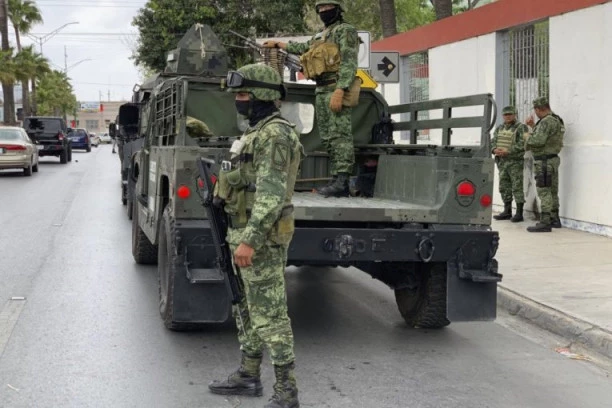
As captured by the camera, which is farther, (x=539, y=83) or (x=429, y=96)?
(x=429, y=96)

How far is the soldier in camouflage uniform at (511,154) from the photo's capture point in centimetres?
1238

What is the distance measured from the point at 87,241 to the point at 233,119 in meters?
4.77

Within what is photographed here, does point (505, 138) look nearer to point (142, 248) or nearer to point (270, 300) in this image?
point (142, 248)

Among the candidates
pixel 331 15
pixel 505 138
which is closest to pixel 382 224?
pixel 331 15

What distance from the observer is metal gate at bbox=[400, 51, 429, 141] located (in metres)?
17.2

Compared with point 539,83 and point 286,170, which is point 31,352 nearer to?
point 286,170

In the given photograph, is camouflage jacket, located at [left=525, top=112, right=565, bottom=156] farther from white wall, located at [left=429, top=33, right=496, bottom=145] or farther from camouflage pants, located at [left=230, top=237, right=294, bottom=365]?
camouflage pants, located at [left=230, top=237, right=294, bottom=365]

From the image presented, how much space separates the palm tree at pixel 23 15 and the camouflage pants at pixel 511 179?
47.6m

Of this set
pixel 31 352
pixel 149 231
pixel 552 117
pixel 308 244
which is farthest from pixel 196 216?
pixel 552 117

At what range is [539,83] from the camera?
12.8 m

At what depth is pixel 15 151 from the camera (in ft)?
77.0

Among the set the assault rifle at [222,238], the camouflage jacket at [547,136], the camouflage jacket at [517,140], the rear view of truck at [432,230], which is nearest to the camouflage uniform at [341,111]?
the rear view of truck at [432,230]

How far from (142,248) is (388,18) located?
51.4 feet

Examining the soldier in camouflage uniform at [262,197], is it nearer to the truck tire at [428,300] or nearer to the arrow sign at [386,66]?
the truck tire at [428,300]
